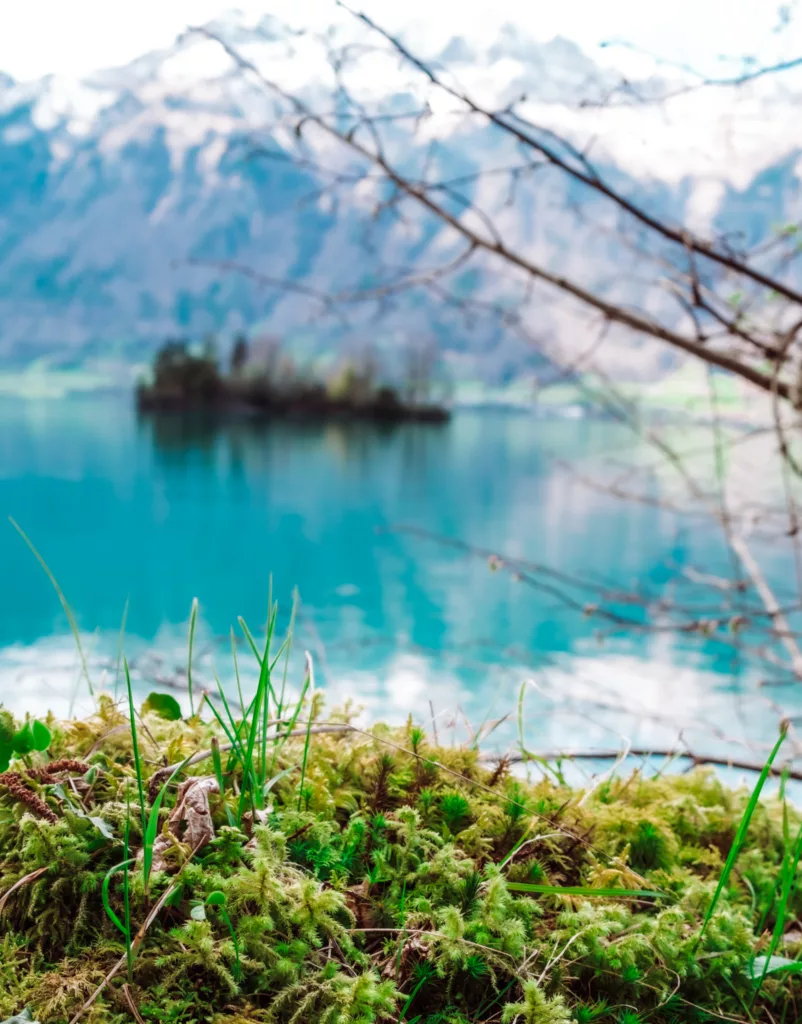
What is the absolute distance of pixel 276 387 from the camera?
2377 centimetres

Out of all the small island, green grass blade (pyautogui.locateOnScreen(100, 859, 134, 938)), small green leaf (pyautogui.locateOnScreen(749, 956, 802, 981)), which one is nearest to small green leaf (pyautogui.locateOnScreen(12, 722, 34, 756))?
green grass blade (pyautogui.locateOnScreen(100, 859, 134, 938))

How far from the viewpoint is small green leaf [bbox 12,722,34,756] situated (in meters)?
0.55

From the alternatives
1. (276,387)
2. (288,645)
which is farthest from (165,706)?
(276,387)

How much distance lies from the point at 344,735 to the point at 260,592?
386 inches

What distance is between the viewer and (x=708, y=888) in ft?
2.07

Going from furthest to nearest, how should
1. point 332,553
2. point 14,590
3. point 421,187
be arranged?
point 332,553, point 14,590, point 421,187

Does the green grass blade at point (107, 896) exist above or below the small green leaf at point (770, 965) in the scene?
above

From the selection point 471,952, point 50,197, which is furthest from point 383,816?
point 50,197

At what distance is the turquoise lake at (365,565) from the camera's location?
20.3 feet

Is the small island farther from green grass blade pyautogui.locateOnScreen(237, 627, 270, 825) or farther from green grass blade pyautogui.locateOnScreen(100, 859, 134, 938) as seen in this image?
green grass blade pyautogui.locateOnScreen(100, 859, 134, 938)

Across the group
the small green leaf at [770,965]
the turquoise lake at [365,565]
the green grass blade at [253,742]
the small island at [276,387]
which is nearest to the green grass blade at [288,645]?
the green grass blade at [253,742]

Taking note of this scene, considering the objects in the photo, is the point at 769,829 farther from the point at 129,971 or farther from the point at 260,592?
the point at 260,592

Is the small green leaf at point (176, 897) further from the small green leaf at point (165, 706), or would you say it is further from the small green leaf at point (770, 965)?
the small green leaf at point (770, 965)

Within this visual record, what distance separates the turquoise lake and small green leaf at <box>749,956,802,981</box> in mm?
296
